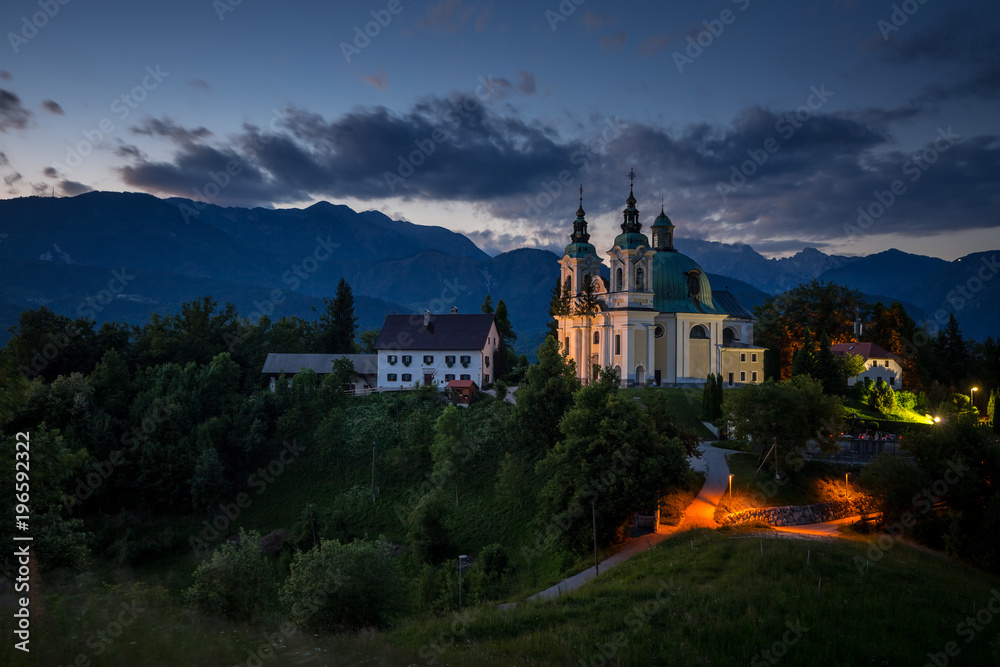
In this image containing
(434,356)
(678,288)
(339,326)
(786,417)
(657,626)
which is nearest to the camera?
(657,626)

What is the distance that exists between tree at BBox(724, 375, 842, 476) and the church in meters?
22.0

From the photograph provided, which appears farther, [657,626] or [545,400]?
[545,400]

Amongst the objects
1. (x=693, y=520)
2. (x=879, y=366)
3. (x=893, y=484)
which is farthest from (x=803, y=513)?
(x=879, y=366)

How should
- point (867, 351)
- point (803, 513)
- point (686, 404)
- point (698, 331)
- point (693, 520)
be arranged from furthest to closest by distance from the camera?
point (698, 331) < point (867, 351) < point (686, 404) < point (803, 513) < point (693, 520)

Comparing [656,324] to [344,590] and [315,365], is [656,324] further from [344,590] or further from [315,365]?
[344,590]

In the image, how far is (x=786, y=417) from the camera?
111 ft

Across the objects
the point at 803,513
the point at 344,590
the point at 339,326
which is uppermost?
the point at 339,326

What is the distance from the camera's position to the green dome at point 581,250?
67.4 m

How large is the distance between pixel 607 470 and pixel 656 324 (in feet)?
109

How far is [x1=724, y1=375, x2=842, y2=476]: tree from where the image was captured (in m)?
33.8

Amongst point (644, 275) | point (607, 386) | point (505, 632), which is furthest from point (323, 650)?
point (644, 275)

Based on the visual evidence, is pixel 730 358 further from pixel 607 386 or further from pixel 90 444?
pixel 90 444

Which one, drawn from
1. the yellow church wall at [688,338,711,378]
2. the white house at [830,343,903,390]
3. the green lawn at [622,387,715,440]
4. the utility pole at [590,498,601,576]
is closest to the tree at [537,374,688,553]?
the utility pole at [590,498,601,576]

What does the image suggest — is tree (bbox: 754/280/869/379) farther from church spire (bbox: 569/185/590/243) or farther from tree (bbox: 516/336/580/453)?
tree (bbox: 516/336/580/453)
